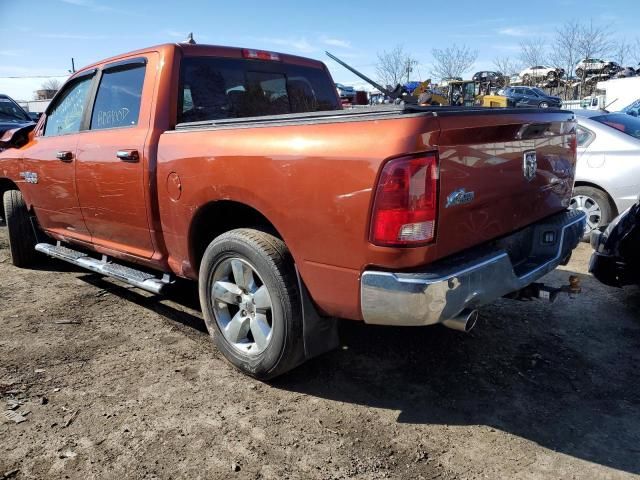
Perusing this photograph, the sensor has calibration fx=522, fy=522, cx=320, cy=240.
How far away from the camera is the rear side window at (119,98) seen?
3.63 metres

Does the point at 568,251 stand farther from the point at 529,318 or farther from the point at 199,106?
the point at 199,106

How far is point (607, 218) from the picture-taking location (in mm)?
5848

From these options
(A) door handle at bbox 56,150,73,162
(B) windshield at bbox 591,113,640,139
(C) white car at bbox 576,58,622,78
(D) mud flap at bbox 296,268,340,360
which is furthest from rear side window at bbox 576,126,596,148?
(C) white car at bbox 576,58,622,78

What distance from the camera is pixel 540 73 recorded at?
39688 millimetres

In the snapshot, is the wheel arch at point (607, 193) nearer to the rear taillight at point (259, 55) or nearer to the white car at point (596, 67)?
the rear taillight at point (259, 55)

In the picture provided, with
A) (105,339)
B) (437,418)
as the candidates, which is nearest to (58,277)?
(105,339)

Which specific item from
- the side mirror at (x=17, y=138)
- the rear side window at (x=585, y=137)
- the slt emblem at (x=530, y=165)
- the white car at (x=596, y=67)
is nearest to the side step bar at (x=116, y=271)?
the side mirror at (x=17, y=138)

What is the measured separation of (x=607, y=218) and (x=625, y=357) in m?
2.96

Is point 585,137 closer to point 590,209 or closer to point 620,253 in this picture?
point 590,209

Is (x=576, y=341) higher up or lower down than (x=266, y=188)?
lower down

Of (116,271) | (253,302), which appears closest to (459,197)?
(253,302)

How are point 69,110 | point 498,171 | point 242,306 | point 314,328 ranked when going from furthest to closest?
point 69,110 → point 242,306 → point 314,328 → point 498,171

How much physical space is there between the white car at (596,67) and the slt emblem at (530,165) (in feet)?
126

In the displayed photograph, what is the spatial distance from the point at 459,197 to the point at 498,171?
380mm
